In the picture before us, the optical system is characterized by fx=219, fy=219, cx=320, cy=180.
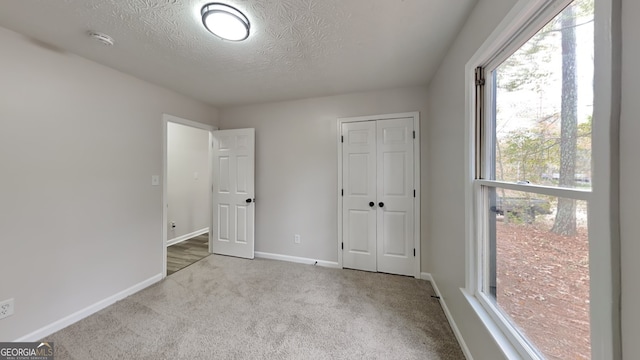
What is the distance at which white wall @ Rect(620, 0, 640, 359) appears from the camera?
54 cm

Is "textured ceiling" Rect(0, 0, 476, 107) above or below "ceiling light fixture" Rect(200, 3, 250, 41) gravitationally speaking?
above

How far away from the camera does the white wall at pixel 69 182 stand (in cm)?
161

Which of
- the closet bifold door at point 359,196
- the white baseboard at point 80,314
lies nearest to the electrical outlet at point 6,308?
the white baseboard at point 80,314

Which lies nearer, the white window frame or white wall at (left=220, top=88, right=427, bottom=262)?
the white window frame

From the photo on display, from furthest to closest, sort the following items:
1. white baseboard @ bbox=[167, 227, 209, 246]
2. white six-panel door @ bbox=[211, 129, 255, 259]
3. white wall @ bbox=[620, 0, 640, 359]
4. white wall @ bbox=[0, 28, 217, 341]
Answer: white baseboard @ bbox=[167, 227, 209, 246], white six-panel door @ bbox=[211, 129, 255, 259], white wall @ bbox=[0, 28, 217, 341], white wall @ bbox=[620, 0, 640, 359]

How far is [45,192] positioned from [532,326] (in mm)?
3319

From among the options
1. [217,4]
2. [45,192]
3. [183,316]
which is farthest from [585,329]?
[45,192]

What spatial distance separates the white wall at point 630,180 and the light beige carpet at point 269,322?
1316 mm

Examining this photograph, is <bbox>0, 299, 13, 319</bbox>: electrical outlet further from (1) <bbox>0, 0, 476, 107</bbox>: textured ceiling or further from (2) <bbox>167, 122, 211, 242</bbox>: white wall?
(2) <bbox>167, 122, 211, 242</bbox>: white wall

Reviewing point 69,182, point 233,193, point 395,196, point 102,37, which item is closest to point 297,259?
point 233,193

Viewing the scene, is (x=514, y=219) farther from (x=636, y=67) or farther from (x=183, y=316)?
(x=183, y=316)

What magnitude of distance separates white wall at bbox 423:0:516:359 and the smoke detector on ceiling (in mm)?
2607

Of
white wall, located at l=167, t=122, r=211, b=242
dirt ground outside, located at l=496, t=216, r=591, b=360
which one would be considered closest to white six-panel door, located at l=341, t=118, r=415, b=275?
dirt ground outside, located at l=496, t=216, r=591, b=360

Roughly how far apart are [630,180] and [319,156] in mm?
2635
